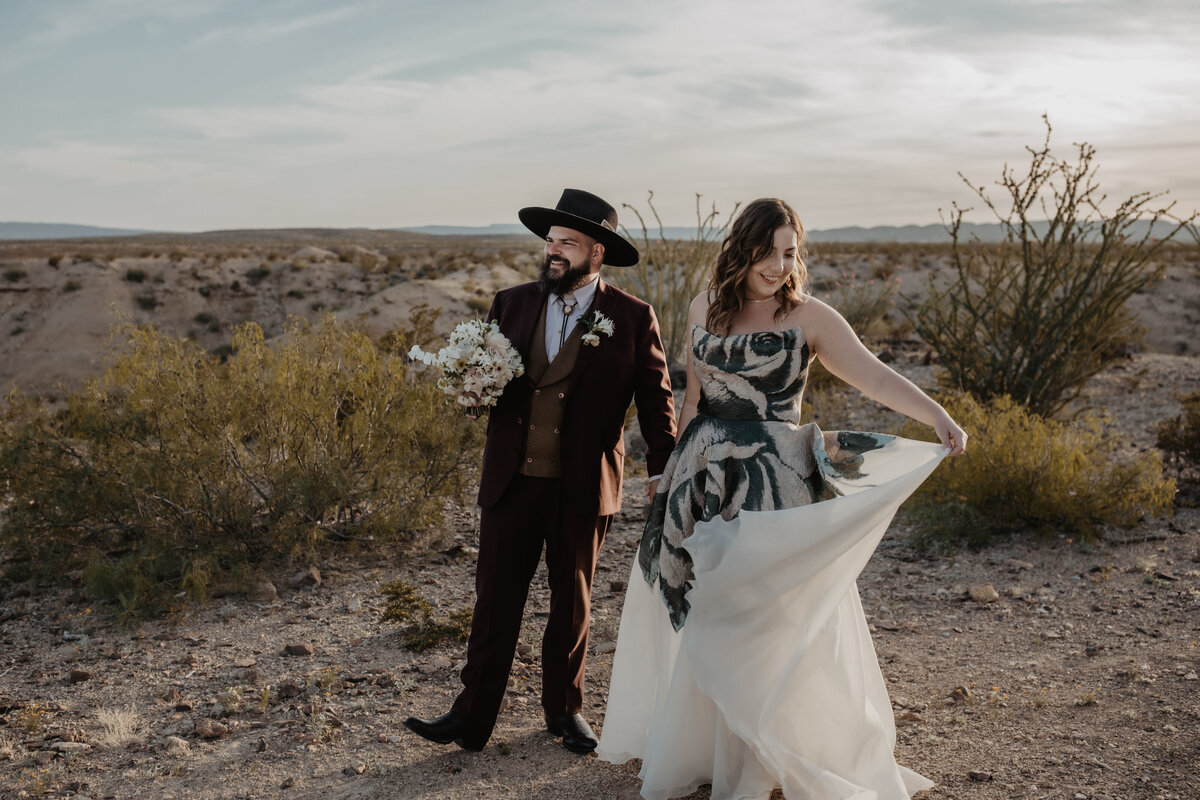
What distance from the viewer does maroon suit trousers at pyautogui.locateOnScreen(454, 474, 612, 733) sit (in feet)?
11.9

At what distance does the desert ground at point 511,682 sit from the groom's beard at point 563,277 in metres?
1.82

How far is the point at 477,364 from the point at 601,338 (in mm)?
484

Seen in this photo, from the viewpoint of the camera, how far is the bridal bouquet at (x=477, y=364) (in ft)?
11.3

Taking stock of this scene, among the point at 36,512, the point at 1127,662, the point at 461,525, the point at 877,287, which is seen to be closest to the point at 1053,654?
the point at 1127,662

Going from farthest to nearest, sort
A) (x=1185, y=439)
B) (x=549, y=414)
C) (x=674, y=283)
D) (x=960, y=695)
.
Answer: (x=674, y=283) → (x=1185, y=439) → (x=960, y=695) → (x=549, y=414)

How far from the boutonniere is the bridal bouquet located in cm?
27

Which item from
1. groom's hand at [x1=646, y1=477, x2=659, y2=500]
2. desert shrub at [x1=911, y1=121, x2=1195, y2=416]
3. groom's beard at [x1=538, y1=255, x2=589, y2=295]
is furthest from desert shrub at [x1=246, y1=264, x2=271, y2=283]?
groom's hand at [x1=646, y1=477, x2=659, y2=500]

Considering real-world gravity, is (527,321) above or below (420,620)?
above

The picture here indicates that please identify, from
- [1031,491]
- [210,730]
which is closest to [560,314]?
[210,730]

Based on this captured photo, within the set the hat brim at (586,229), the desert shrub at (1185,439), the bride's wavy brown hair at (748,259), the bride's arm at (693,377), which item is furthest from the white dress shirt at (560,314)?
the desert shrub at (1185,439)

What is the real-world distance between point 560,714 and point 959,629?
261cm

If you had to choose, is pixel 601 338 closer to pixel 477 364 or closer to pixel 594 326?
pixel 594 326

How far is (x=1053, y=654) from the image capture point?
485cm

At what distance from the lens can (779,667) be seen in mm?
3096
